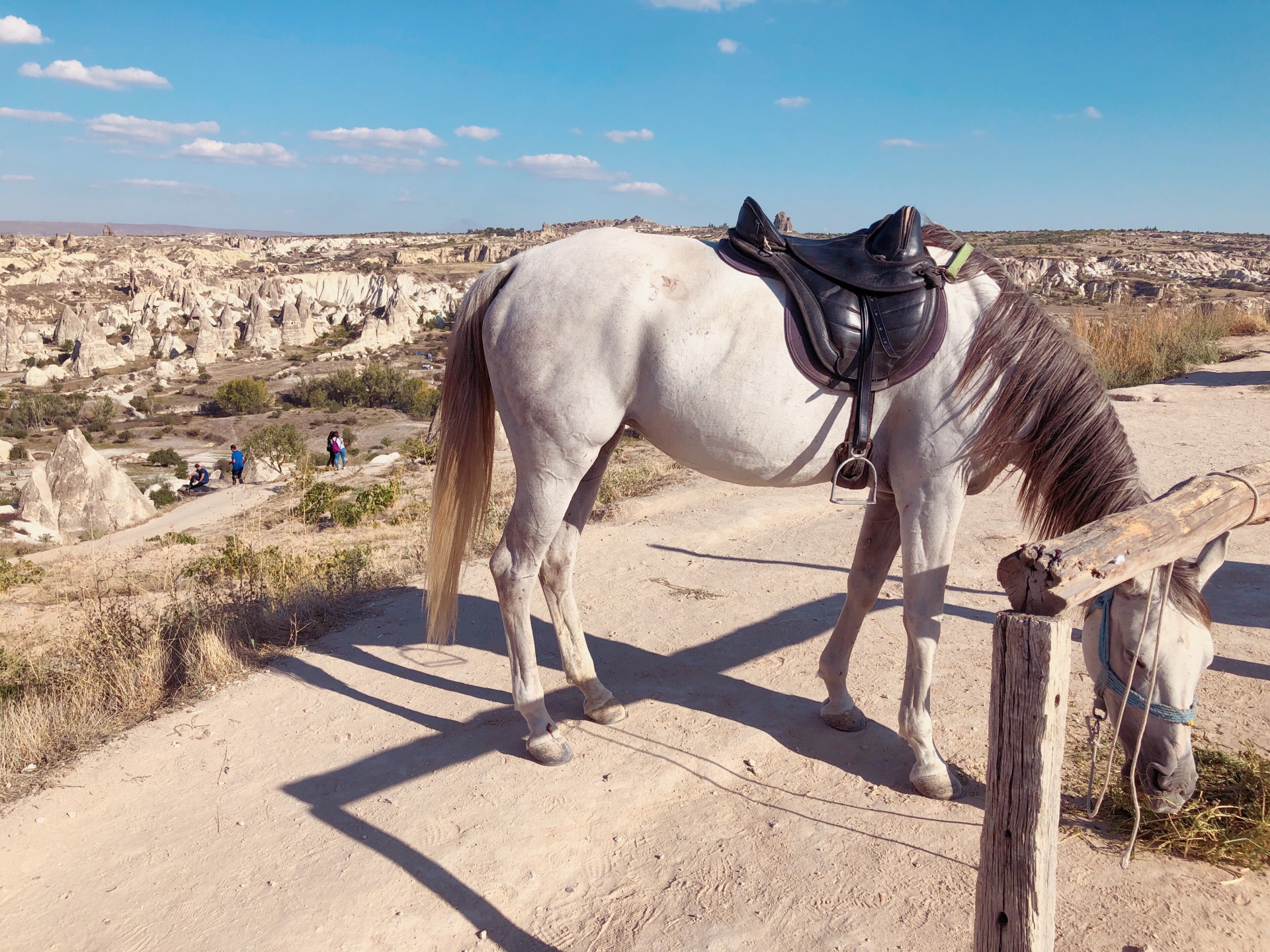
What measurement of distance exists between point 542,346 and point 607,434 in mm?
432

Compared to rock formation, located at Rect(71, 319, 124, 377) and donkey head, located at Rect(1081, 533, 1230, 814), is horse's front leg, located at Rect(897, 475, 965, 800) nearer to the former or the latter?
donkey head, located at Rect(1081, 533, 1230, 814)

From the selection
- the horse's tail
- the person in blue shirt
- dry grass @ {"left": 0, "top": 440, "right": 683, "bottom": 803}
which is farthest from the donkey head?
the person in blue shirt

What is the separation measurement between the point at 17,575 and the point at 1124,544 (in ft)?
33.4

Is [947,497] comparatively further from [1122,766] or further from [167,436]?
[167,436]

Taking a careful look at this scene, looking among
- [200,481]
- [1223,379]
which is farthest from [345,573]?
[200,481]

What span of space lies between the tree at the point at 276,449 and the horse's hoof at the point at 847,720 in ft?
59.9

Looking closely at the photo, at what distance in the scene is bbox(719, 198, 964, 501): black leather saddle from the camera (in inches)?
110

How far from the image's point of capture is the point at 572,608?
3717mm

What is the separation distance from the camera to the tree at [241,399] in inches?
1375

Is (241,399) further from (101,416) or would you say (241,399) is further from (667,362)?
(667,362)

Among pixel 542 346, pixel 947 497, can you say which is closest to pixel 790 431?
pixel 947 497

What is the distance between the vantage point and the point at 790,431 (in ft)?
9.45

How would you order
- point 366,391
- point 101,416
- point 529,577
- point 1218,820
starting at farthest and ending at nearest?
point 366,391 → point 101,416 → point 529,577 → point 1218,820

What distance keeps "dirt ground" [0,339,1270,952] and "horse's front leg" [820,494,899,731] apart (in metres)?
0.12
